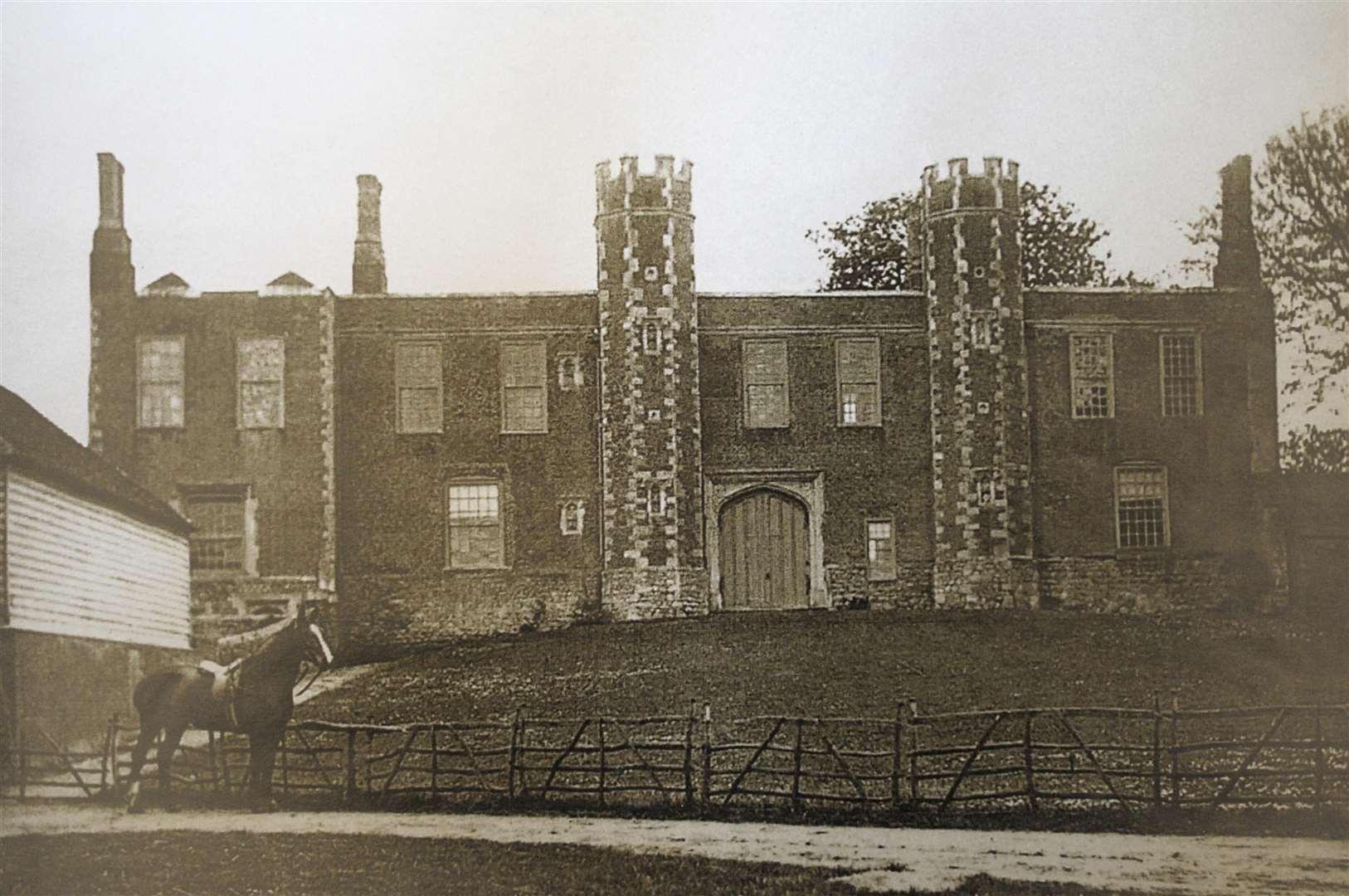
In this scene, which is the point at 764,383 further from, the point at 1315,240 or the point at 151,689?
the point at 151,689

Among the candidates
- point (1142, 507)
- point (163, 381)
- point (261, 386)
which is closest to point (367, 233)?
point (261, 386)

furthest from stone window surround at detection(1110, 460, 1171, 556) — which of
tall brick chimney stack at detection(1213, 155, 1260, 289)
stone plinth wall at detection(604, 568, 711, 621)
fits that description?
stone plinth wall at detection(604, 568, 711, 621)

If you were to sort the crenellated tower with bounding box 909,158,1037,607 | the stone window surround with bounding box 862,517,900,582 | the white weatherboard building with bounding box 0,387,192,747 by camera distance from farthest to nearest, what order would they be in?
the stone window surround with bounding box 862,517,900,582 < the crenellated tower with bounding box 909,158,1037,607 < the white weatherboard building with bounding box 0,387,192,747

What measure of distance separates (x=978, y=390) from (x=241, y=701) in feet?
20.7

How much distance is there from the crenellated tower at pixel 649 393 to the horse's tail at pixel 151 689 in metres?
3.38

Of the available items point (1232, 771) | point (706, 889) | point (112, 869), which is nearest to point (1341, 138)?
point (1232, 771)

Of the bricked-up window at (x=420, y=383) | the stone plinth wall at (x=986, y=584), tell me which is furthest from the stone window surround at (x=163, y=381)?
the stone plinth wall at (x=986, y=584)

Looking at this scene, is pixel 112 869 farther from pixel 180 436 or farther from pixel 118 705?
pixel 180 436

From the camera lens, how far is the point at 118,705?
10039 mm

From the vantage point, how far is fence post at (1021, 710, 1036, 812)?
1034 cm

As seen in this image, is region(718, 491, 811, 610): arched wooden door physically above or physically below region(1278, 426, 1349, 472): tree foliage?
below

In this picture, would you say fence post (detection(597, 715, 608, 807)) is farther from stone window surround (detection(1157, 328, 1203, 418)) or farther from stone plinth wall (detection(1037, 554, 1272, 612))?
stone window surround (detection(1157, 328, 1203, 418))

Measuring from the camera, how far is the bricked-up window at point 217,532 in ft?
33.8

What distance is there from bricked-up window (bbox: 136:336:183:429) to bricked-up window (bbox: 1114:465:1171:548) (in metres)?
6.47
